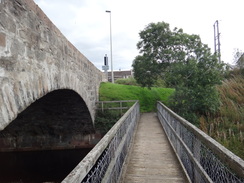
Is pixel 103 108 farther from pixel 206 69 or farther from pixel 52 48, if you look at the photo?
pixel 52 48

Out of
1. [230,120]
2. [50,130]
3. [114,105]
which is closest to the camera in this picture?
[230,120]

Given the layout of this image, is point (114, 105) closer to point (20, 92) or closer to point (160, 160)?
point (160, 160)

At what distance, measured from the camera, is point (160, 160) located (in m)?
4.46

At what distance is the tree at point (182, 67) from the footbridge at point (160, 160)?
194 inches

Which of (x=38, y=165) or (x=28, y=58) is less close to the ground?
(x=28, y=58)

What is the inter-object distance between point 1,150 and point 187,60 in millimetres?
12180

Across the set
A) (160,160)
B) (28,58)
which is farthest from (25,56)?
(160,160)

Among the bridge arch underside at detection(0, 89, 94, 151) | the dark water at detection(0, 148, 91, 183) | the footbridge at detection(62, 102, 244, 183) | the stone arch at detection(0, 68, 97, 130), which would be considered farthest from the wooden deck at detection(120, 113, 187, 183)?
the dark water at detection(0, 148, 91, 183)

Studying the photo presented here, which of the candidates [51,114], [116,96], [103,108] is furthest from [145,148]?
[116,96]

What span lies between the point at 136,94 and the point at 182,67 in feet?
23.5

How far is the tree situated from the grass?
124 inches

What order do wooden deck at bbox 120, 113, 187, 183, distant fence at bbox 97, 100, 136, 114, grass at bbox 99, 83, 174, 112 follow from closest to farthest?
wooden deck at bbox 120, 113, 187, 183, distant fence at bbox 97, 100, 136, 114, grass at bbox 99, 83, 174, 112

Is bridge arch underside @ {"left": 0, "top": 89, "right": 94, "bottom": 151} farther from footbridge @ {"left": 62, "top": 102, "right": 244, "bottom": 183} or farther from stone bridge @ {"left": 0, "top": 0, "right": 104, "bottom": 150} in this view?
footbridge @ {"left": 62, "top": 102, "right": 244, "bottom": 183}

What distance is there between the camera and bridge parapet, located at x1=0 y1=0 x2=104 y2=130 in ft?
8.82
